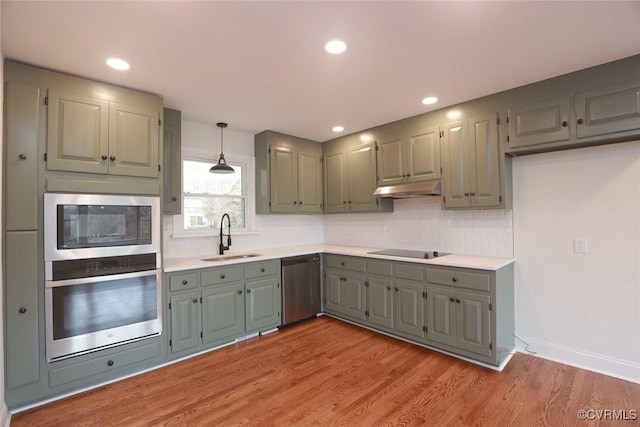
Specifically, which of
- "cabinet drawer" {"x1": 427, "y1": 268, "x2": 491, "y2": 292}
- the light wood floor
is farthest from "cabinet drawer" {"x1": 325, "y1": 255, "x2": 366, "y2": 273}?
the light wood floor

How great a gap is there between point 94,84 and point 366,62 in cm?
213

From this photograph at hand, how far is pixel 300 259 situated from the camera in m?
3.88

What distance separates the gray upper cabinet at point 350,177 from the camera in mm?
3969

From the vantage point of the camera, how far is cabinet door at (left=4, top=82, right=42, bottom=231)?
6.91ft

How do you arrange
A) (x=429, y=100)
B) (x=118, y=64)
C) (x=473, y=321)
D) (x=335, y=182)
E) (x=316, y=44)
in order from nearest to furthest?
(x=316, y=44) < (x=118, y=64) < (x=473, y=321) < (x=429, y=100) < (x=335, y=182)

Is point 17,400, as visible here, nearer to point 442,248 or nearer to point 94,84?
point 94,84

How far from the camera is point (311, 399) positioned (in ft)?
7.49

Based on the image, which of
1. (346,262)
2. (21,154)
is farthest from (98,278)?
(346,262)

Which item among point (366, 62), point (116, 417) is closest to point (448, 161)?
point (366, 62)

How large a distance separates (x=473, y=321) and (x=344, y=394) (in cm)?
129

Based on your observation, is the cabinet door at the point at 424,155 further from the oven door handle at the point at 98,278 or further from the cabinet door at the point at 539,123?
the oven door handle at the point at 98,278

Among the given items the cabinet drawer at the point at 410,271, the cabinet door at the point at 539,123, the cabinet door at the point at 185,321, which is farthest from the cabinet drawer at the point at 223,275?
the cabinet door at the point at 539,123

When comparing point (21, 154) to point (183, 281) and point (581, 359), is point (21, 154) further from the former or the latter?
Answer: point (581, 359)

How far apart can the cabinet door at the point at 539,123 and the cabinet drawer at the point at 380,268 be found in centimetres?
165
